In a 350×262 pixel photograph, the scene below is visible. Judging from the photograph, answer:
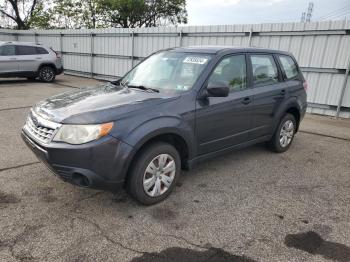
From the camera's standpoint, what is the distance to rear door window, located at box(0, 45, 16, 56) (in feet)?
41.2

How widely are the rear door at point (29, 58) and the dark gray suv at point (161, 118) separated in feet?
33.6

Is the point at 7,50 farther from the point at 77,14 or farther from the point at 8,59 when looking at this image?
the point at 77,14

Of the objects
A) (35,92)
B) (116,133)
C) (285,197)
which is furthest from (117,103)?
(35,92)

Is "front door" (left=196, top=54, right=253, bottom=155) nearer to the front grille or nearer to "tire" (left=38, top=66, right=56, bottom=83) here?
the front grille

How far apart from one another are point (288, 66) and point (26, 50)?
1124cm

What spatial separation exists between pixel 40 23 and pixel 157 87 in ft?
104

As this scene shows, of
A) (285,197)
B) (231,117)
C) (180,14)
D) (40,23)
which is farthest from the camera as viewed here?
(180,14)

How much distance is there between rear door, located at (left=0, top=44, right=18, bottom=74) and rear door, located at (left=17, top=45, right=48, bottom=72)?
21cm

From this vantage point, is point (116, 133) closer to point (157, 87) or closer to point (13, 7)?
point (157, 87)

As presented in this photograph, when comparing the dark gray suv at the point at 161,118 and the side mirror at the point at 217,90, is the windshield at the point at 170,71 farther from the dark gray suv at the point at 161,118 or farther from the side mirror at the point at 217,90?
the side mirror at the point at 217,90

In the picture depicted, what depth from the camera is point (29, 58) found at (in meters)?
13.2

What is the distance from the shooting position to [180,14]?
34875mm

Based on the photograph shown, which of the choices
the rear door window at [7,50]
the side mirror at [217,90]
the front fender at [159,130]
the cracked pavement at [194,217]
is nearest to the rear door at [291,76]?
the cracked pavement at [194,217]

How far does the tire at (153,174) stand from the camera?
3312mm
